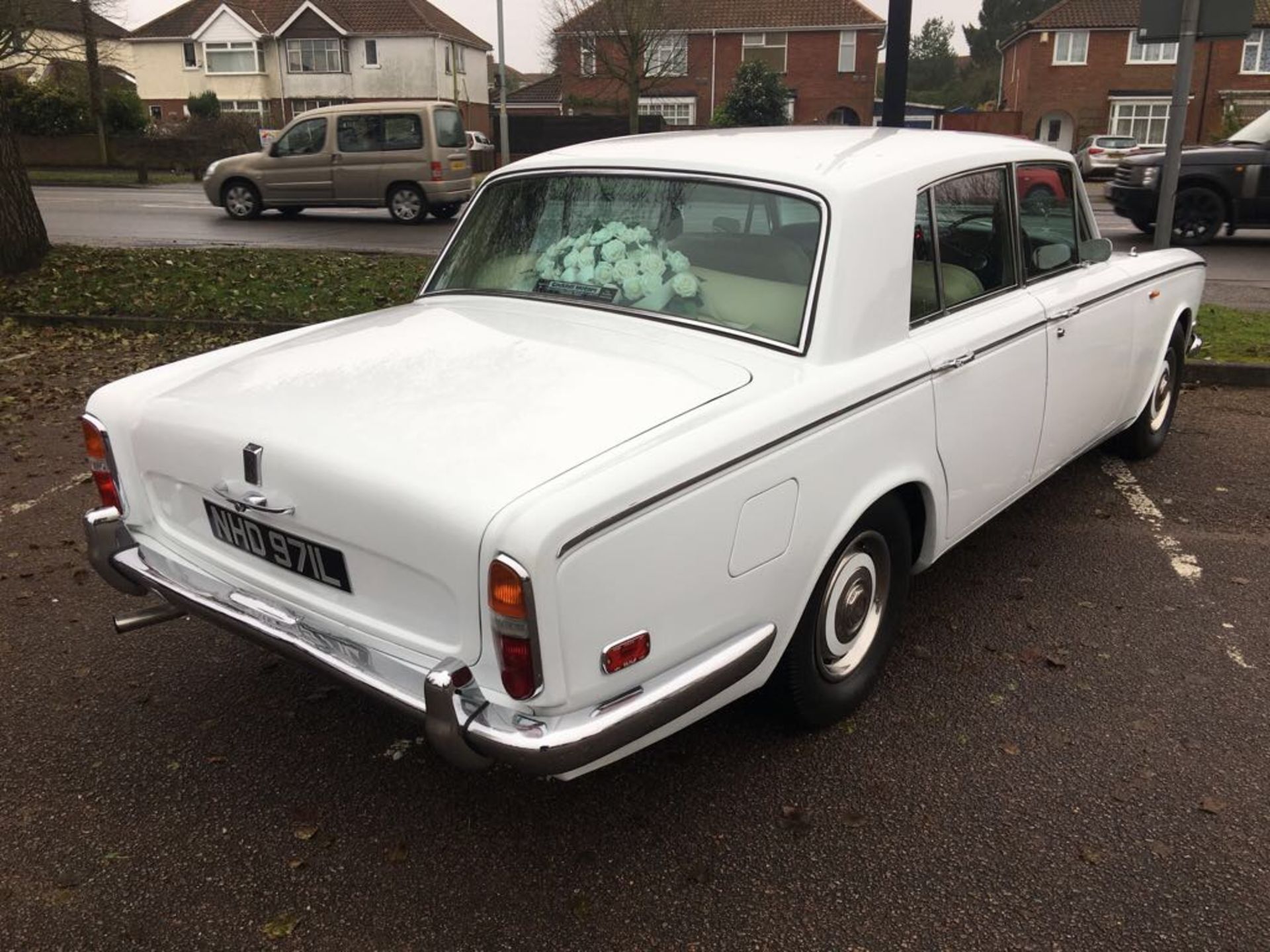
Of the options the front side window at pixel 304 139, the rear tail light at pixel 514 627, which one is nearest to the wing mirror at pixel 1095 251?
the rear tail light at pixel 514 627

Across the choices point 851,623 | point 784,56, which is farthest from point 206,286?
point 784,56

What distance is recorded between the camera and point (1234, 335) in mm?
8102

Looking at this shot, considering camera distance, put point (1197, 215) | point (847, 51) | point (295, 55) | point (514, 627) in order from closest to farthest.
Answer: point (514, 627), point (1197, 215), point (847, 51), point (295, 55)

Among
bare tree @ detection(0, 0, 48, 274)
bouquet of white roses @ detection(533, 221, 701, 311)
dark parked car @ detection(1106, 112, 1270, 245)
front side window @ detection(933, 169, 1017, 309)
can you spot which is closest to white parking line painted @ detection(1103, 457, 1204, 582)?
front side window @ detection(933, 169, 1017, 309)

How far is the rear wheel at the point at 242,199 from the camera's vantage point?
59.5 ft

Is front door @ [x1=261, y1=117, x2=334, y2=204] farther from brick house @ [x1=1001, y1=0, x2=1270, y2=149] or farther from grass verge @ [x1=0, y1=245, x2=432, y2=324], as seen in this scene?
brick house @ [x1=1001, y1=0, x2=1270, y2=149]

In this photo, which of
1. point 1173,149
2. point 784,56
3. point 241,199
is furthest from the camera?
point 784,56

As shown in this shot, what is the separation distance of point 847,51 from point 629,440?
49.6m

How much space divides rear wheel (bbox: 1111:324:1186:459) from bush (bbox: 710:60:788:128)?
35.2 meters

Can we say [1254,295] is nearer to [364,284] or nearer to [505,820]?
[364,284]

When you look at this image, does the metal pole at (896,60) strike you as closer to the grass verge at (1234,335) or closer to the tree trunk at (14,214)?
the grass verge at (1234,335)

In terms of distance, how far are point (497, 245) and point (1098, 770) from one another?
261 cm

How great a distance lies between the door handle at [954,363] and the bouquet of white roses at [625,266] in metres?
0.78

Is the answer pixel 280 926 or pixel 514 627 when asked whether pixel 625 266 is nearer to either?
pixel 514 627
